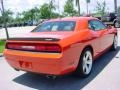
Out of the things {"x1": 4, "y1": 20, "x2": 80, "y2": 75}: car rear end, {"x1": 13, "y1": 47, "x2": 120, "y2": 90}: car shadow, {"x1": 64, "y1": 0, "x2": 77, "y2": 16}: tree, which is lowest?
{"x1": 13, "y1": 47, "x2": 120, "y2": 90}: car shadow

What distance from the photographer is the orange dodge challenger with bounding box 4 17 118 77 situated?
4.86 meters

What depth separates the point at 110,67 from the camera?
655cm

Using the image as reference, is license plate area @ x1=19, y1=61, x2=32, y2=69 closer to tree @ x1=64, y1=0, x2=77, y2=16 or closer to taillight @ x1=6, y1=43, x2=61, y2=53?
taillight @ x1=6, y1=43, x2=61, y2=53

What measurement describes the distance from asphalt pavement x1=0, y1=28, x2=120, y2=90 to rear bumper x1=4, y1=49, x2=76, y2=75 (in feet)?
1.36

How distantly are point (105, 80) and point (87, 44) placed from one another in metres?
0.94

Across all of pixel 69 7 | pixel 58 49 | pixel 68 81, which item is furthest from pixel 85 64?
pixel 69 7

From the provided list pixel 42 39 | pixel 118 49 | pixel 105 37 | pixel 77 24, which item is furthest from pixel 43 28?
pixel 118 49

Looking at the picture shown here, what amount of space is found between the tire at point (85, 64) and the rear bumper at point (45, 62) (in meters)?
0.35

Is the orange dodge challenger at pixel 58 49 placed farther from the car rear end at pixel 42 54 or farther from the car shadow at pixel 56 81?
the car shadow at pixel 56 81

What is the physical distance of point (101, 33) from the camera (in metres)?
6.82

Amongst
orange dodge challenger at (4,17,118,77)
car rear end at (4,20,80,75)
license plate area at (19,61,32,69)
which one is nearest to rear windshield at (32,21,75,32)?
orange dodge challenger at (4,17,118,77)

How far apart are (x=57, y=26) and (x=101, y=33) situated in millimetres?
1361

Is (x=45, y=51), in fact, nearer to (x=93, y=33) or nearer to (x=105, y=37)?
(x=93, y=33)

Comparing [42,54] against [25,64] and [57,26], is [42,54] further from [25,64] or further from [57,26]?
[57,26]
